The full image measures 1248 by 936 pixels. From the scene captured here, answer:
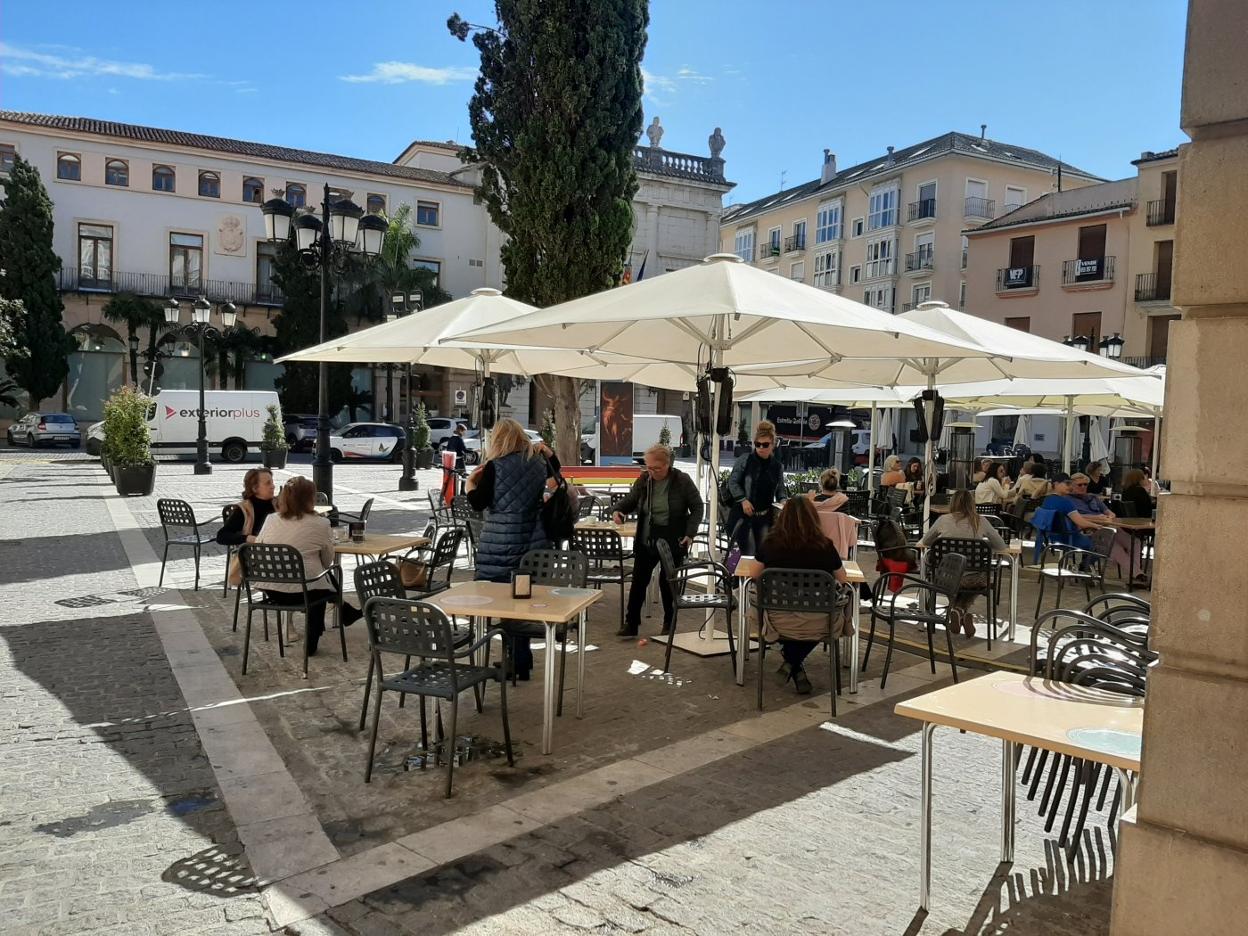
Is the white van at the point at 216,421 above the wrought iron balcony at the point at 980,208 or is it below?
below

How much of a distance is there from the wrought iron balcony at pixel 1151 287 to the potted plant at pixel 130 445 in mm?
33718

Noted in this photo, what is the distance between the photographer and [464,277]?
4744 centimetres

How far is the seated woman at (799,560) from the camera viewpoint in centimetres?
611

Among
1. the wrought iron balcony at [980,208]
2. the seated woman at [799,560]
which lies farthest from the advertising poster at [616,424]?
the wrought iron balcony at [980,208]

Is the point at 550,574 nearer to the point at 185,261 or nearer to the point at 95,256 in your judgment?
the point at 95,256

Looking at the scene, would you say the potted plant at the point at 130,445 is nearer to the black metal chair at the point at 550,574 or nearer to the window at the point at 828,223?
the black metal chair at the point at 550,574

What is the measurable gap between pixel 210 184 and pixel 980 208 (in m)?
35.8

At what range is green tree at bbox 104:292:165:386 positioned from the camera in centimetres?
3981

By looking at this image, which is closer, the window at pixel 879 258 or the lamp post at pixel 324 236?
the lamp post at pixel 324 236

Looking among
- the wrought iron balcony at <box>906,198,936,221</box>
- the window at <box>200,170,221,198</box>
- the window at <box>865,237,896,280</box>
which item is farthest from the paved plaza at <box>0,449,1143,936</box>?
the window at <box>865,237,896,280</box>

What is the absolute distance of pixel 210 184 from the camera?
42.9 meters

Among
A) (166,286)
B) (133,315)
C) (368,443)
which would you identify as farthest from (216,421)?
(166,286)

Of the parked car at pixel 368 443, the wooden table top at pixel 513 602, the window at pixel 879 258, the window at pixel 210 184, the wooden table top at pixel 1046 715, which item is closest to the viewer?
the wooden table top at pixel 1046 715

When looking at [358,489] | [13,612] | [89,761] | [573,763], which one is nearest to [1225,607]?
[573,763]
